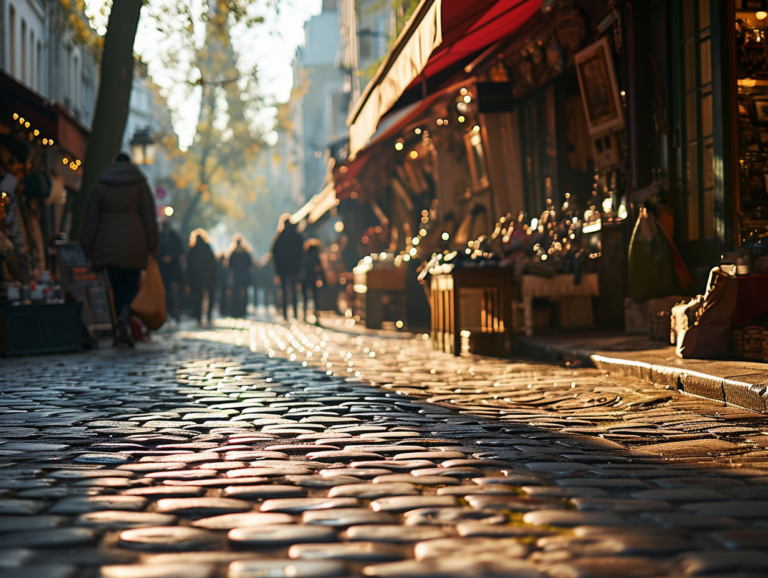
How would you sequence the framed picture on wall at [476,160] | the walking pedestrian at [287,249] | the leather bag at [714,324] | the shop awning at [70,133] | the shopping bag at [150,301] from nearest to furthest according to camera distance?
the leather bag at [714,324] → the shopping bag at [150,301] → the shop awning at [70,133] → the framed picture on wall at [476,160] → the walking pedestrian at [287,249]

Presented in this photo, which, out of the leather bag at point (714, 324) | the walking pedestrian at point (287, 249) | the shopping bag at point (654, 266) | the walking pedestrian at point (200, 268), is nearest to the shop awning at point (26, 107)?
the shopping bag at point (654, 266)

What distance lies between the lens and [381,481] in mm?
4090

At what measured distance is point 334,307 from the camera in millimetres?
30406

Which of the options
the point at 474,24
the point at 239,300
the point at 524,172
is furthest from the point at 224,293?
the point at 474,24

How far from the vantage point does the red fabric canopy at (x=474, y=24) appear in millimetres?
9876

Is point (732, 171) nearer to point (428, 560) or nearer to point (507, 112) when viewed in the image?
point (507, 112)

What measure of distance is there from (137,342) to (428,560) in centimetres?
1265

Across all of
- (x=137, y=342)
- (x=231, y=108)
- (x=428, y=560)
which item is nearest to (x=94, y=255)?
(x=137, y=342)

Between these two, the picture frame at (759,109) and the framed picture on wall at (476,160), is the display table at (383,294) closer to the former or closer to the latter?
the framed picture on wall at (476,160)

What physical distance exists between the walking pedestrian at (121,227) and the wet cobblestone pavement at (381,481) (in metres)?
4.91

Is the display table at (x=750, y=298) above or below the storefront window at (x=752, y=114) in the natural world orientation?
below

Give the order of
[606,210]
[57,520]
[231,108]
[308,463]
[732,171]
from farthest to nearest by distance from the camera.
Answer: [231,108], [606,210], [732,171], [308,463], [57,520]

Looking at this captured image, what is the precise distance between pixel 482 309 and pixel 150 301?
175 inches

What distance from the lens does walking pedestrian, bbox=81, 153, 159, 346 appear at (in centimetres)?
1288
